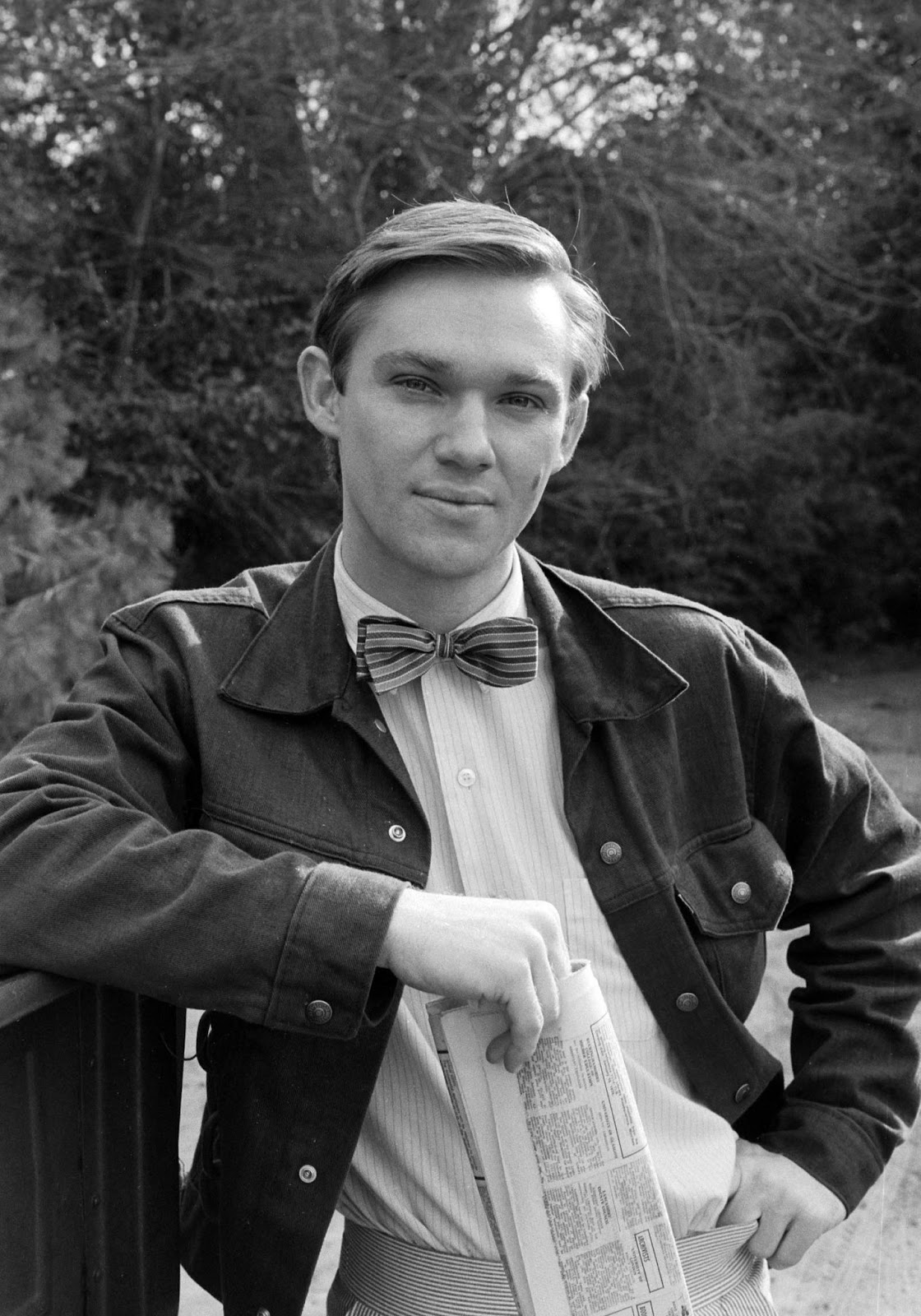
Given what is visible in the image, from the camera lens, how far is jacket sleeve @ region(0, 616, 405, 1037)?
59.6 inches

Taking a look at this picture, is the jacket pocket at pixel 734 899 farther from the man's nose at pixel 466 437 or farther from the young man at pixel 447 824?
the man's nose at pixel 466 437

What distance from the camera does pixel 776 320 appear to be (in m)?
10.1

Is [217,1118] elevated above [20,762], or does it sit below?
below

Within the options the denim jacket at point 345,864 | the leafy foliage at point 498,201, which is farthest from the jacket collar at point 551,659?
the leafy foliage at point 498,201

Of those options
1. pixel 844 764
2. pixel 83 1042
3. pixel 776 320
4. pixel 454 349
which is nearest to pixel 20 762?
pixel 83 1042

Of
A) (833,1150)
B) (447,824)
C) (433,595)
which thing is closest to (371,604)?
(433,595)

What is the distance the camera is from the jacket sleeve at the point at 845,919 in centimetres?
194

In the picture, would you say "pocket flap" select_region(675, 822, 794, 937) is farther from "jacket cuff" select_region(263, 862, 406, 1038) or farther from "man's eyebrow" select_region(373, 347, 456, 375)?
"man's eyebrow" select_region(373, 347, 456, 375)

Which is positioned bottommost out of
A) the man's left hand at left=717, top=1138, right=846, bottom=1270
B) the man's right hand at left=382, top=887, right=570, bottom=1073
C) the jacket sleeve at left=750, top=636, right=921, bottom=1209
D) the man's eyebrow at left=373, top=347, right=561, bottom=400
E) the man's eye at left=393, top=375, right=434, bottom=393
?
the man's left hand at left=717, top=1138, right=846, bottom=1270

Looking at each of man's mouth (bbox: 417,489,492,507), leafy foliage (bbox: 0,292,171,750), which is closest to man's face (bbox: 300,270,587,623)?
man's mouth (bbox: 417,489,492,507)

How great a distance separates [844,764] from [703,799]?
0.67 feet

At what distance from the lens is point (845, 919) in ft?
6.48

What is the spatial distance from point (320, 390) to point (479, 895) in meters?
0.70

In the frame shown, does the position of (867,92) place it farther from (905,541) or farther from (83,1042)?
(83,1042)
